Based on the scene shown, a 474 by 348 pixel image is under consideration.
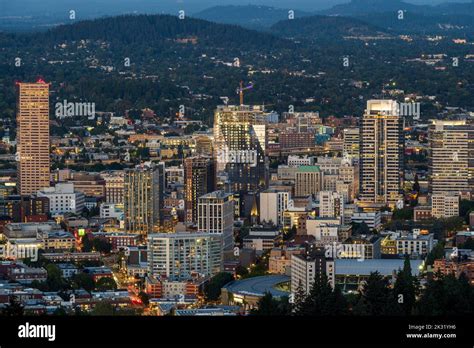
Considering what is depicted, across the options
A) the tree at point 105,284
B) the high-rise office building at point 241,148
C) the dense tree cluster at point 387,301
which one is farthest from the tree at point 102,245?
the dense tree cluster at point 387,301

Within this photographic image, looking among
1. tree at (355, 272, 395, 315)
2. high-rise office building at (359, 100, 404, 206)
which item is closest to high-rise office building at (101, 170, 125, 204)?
high-rise office building at (359, 100, 404, 206)

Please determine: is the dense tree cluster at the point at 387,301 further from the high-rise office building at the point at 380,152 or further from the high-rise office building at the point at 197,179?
the high-rise office building at the point at 380,152

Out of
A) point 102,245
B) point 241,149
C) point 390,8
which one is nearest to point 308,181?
point 241,149

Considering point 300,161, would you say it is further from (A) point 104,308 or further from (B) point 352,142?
(A) point 104,308

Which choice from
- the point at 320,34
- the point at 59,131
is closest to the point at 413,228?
the point at 59,131

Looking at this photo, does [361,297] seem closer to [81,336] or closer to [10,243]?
[81,336]
